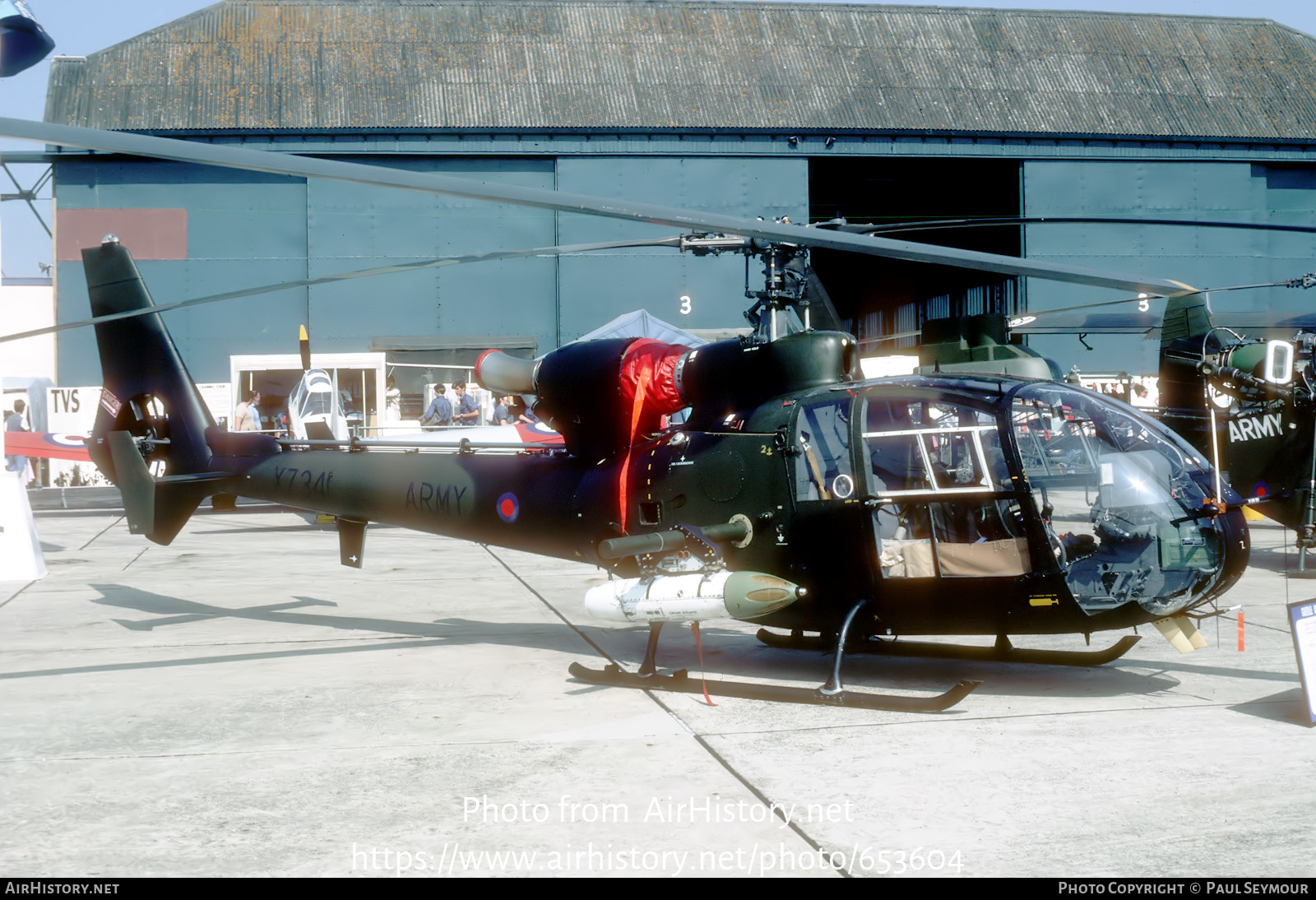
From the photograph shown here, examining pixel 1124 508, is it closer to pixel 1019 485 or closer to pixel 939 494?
pixel 1019 485

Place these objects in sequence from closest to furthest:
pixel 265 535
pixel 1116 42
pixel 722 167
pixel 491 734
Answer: pixel 491 734, pixel 265 535, pixel 722 167, pixel 1116 42

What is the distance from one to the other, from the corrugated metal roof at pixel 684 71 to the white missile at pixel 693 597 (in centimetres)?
2475

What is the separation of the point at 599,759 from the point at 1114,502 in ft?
10.1

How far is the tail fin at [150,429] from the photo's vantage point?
9.32m

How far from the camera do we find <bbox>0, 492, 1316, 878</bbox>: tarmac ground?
4.18 m

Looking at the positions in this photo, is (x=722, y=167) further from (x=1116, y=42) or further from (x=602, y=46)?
(x=1116, y=42)

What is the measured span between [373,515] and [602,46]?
85.2ft

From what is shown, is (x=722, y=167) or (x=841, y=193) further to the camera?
(x=841, y=193)

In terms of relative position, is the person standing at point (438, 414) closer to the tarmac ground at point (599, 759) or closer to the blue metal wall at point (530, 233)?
the blue metal wall at point (530, 233)

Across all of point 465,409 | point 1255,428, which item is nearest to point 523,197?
point 1255,428

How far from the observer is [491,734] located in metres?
5.93

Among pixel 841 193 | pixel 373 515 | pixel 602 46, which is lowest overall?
pixel 373 515

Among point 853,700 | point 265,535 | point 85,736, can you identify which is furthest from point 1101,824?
point 265,535

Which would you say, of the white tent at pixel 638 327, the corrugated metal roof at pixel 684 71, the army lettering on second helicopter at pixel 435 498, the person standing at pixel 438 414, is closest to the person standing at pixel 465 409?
the person standing at pixel 438 414
